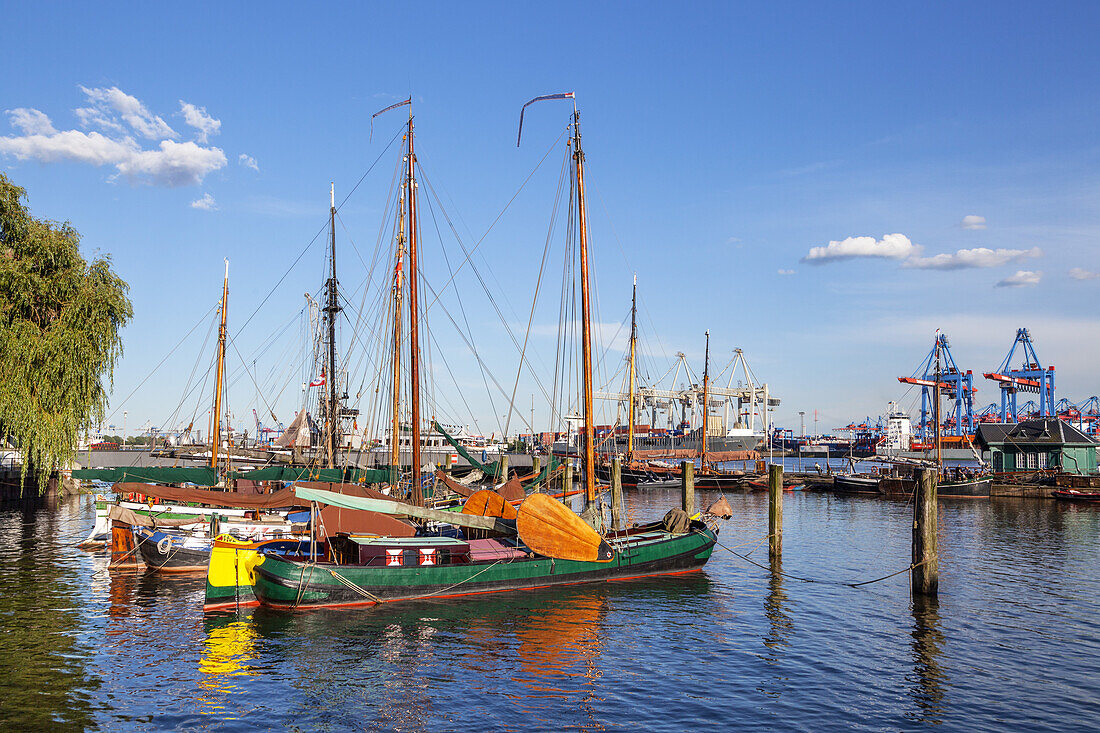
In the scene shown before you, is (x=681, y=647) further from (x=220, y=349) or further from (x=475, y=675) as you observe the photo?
(x=220, y=349)

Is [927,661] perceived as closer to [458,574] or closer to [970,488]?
[458,574]

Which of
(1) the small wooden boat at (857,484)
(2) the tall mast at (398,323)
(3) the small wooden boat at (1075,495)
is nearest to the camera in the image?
(2) the tall mast at (398,323)

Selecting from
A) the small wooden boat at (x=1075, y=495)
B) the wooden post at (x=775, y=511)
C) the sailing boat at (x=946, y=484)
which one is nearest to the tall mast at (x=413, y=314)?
the wooden post at (x=775, y=511)

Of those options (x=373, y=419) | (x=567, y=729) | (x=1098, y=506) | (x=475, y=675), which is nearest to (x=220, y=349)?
(x=373, y=419)

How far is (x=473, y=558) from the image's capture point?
26297 millimetres

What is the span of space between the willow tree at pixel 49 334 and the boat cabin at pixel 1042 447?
75036mm

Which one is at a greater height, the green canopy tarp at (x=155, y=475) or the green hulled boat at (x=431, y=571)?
the green canopy tarp at (x=155, y=475)

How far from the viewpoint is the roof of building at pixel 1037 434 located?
226ft

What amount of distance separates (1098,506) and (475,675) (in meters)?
62.1

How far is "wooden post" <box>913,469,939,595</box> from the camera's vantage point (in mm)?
25125

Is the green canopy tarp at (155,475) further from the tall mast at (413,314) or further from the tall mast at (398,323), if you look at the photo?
the tall mast at (413,314)

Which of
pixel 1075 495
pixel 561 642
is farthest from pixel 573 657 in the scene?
pixel 1075 495

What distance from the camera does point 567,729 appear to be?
48.6 feet

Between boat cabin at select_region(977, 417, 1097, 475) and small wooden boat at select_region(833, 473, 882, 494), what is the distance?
11145 millimetres
